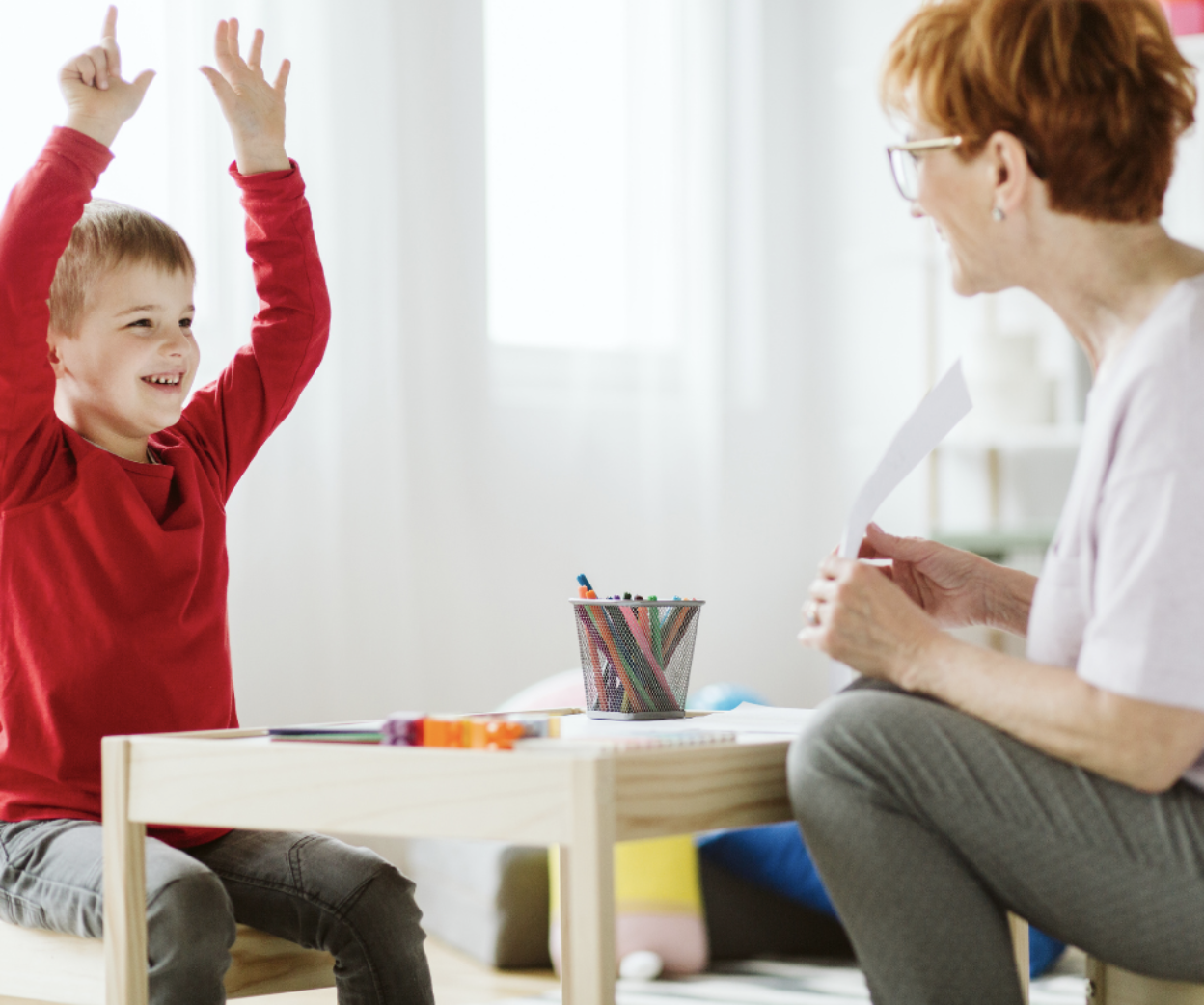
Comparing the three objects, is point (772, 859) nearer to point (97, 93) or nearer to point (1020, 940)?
point (1020, 940)

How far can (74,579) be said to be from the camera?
127 cm

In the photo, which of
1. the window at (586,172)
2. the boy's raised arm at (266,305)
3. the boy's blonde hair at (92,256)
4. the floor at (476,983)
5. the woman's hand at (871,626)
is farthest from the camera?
the window at (586,172)

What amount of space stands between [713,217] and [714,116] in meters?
0.22

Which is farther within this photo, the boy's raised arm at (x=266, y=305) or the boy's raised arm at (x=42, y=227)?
the boy's raised arm at (x=266, y=305)

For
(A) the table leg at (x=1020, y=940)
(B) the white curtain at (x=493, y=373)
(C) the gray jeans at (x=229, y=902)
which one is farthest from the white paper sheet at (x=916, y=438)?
(B) the white curtain at (x=493, y=373)

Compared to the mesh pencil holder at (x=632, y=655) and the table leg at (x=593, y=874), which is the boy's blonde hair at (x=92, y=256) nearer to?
the mesh pencil holder at (x=632, y=655)

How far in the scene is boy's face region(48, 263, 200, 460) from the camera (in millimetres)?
1334

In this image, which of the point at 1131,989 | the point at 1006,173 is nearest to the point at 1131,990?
the point at 1131,989

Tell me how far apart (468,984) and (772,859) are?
0.46 metres

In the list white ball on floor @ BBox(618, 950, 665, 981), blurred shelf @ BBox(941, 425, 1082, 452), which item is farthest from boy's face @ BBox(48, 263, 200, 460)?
blurred shelf @ BBox(941, 425, 1082, 452)

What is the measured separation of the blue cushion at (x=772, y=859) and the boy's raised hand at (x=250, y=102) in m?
1.14

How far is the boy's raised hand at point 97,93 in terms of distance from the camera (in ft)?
4.00

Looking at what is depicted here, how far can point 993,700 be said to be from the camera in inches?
34.8

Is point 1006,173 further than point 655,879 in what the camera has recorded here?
No
